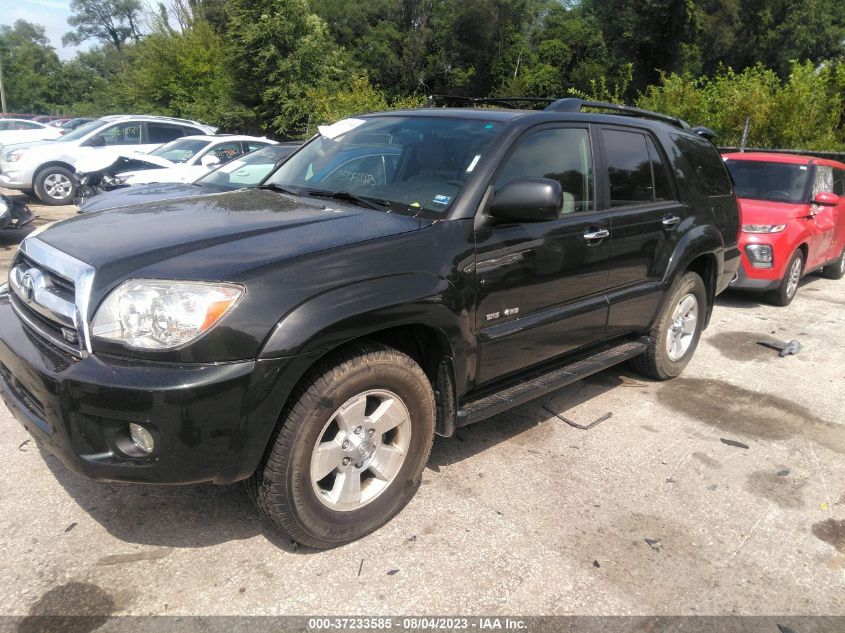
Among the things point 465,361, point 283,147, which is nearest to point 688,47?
point 283,147

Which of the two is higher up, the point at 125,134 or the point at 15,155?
the point at 125,134

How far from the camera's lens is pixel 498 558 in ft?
9.20

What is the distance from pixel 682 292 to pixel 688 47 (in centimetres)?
3624

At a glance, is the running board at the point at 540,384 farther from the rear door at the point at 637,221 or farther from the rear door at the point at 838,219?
the rear door at the point at 838,219

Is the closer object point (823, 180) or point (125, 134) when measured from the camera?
point (823, 180)

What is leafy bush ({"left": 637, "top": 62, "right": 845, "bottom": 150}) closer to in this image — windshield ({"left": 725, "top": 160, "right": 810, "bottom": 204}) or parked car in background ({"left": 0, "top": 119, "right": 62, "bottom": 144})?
windshield ({"left": 725, "top": 160, "right": 810, "bottom": 204})

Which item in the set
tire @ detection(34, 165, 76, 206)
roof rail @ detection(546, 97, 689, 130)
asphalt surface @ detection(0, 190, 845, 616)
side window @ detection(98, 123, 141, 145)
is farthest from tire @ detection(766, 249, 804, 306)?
tire @ detection(34, 165, 76, 206)

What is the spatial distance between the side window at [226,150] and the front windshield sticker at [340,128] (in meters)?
7.61

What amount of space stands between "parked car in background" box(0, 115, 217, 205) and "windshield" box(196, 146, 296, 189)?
5539 mm

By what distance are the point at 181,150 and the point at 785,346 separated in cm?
1017

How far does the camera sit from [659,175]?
14.4 feet

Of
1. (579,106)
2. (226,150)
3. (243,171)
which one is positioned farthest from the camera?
(226,150)

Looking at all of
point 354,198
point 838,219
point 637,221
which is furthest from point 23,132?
point 637,221

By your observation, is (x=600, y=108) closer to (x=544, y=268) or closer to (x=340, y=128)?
(x=544, y=268)
